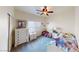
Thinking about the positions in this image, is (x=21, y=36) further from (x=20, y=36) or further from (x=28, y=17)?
(x=28, y=17)

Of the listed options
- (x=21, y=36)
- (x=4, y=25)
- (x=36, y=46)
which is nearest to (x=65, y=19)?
(x=36, y=46)

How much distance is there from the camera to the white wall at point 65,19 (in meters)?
1.71

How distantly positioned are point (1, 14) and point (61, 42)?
3.22 ft

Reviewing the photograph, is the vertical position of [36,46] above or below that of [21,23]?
below

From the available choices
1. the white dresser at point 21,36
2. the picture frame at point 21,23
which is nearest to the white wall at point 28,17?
the picture frame at point 21,23

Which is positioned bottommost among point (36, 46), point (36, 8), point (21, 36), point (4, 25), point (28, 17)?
point (36, 46)

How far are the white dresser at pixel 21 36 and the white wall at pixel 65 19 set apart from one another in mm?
411

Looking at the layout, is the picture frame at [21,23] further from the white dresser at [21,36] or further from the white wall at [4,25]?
the white wall at [4,25]

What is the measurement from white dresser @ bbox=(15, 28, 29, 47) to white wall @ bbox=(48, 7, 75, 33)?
411 mm

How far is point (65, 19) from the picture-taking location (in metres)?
1.73

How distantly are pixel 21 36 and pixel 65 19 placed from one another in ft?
2.33

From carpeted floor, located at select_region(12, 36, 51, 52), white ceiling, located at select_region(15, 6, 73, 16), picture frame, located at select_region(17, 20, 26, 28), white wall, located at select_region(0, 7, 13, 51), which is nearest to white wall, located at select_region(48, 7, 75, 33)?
white ceiling, located at select_region(15, 6, 73, 16)
